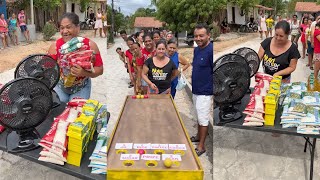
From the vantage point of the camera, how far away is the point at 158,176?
951 millimetres

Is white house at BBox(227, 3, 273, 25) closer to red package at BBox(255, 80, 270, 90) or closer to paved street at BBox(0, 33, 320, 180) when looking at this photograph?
Result: paved street at BBox(0, 33, 320, 180)

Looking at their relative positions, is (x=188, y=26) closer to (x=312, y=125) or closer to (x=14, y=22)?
(x=312, y=125)

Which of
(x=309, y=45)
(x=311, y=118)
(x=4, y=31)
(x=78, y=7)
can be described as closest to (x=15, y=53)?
(x=4, y=31)

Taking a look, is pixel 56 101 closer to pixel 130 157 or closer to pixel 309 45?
pixel 130 157

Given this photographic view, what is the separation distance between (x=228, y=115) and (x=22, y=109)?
3.87 feet

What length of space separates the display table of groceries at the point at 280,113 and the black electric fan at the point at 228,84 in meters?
0.05

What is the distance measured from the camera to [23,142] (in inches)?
65.7

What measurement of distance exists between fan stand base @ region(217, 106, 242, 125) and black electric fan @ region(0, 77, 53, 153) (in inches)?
41.1

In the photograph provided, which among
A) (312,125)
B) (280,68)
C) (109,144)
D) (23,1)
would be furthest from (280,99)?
(23,1)

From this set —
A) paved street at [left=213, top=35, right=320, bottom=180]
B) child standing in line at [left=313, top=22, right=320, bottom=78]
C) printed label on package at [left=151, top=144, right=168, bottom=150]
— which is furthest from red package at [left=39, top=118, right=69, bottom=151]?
child standing in line at [left=313, top=22, right=320, bottom=78]

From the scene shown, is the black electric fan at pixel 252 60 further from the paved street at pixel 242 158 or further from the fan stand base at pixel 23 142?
the fan stand base at pixel 23 142

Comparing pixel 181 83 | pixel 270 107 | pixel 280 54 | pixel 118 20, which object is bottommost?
pixel 270 107

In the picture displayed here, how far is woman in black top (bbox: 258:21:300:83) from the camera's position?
2387 mm

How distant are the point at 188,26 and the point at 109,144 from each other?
60cm
